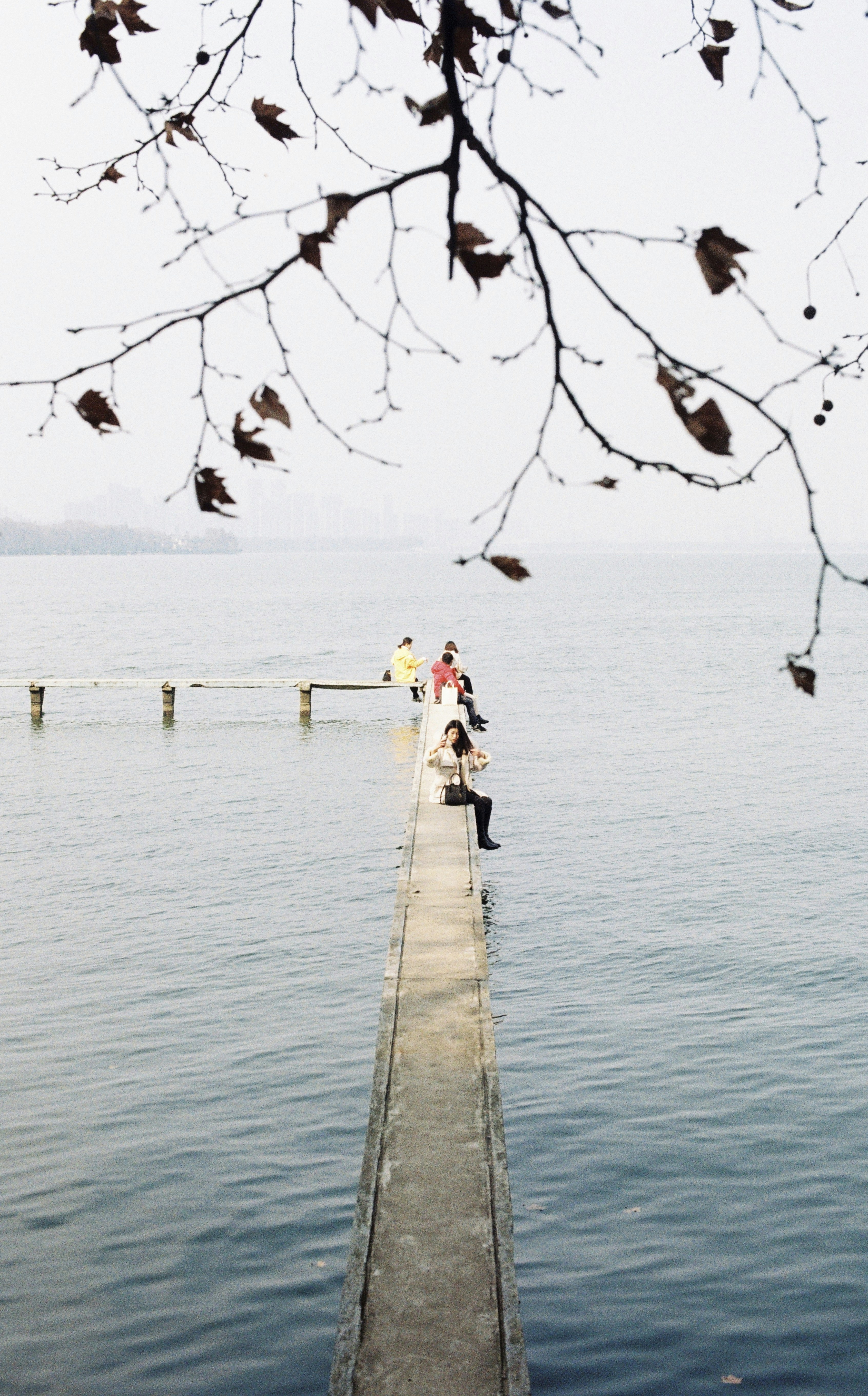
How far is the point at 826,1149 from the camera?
12.1m

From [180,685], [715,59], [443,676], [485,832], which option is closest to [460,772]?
[485,832]

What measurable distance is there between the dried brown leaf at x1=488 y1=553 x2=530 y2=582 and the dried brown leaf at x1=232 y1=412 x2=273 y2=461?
0.59 m

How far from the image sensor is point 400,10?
3641mm

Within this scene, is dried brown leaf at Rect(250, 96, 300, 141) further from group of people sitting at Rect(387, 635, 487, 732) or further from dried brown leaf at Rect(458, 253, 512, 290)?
group of people sitting at Rect(387, 635, 487, 732)

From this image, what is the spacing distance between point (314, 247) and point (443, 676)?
29.0m

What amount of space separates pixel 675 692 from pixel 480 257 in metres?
50.7

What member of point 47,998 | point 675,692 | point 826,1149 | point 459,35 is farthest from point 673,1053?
point 675,692

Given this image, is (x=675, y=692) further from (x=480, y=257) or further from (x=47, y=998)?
(x=480, y=257)

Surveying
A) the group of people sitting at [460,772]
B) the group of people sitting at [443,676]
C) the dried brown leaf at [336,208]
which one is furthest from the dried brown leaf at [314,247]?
the group of people sitting at [443,676]

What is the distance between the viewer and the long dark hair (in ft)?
63.3

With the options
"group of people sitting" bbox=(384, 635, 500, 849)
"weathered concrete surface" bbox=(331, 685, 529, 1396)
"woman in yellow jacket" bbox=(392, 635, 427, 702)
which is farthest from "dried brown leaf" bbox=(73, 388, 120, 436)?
"woman in yellow jacket" bbox=(392, 635, 427, 702)

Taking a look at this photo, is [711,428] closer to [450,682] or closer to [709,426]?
[709,426]

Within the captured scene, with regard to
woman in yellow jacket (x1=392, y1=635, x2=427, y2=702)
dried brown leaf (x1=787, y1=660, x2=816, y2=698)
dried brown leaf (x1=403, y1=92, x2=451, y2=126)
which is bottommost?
woman in yellow jacket (x1=392, y1=635, x2=427, y2=702)

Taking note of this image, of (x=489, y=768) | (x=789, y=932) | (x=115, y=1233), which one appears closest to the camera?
(x=115, y=1233)
